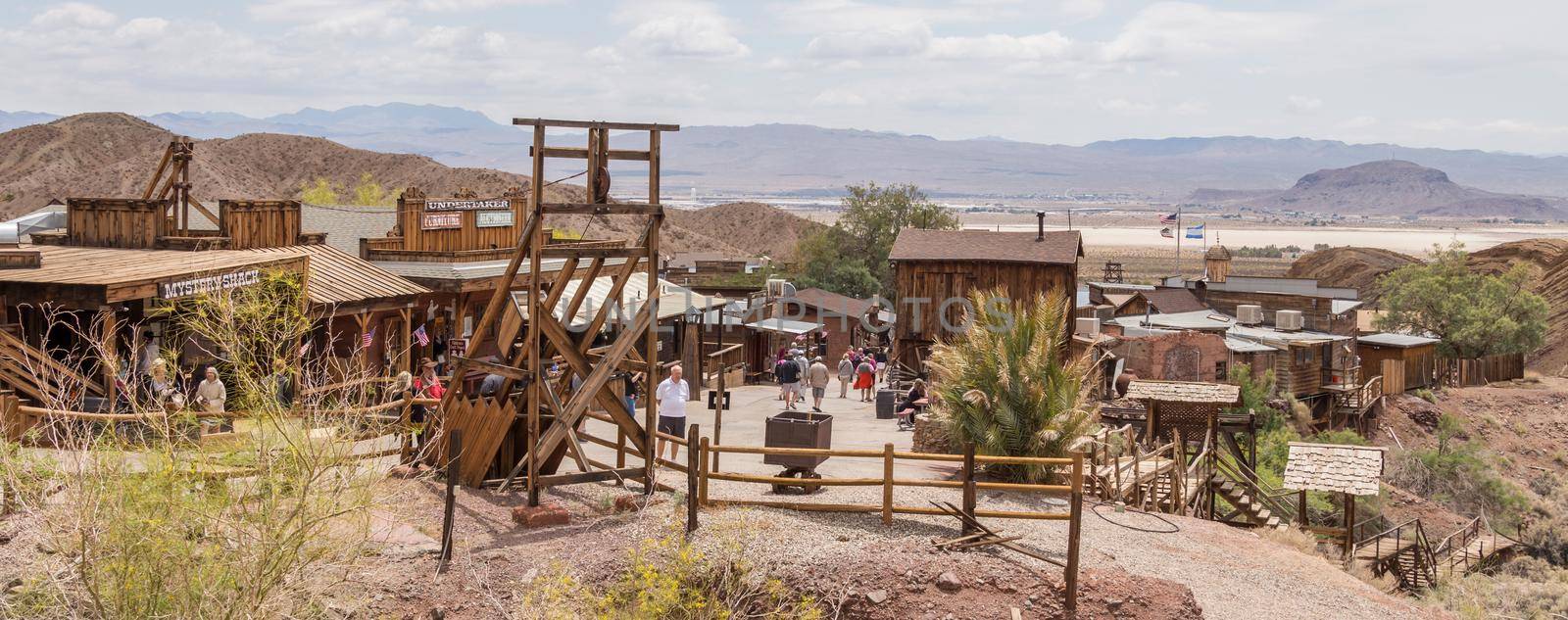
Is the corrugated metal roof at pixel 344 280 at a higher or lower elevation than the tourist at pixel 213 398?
higher

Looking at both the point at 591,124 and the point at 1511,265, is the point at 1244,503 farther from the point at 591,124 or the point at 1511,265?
the point at 1511,265

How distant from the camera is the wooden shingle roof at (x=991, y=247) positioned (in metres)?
36.9

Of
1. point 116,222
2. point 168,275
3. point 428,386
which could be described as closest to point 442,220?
point 116,222

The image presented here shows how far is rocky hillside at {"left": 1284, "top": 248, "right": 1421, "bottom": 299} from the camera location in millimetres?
82938

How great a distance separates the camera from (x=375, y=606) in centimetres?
1338

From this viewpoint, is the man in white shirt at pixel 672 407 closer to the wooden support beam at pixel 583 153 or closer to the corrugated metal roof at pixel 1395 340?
the wooden support beam at pixel 583 153

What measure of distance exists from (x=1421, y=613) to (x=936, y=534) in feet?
21.5

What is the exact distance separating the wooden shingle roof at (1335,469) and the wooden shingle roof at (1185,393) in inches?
68.6

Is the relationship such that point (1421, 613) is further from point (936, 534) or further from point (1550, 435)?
point (1550, 435)

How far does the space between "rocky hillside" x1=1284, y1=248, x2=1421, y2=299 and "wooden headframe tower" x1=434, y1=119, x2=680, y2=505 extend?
Result: 70574mm

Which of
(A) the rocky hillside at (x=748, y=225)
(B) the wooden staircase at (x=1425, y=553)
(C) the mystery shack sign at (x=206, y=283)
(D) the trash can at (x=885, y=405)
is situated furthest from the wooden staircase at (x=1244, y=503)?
(A) the rocky hillside at (x=748, y=225)

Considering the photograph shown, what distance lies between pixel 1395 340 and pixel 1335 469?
97.1 feet

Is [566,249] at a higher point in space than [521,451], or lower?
higher

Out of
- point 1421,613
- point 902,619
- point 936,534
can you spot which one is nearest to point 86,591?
point 902,619
